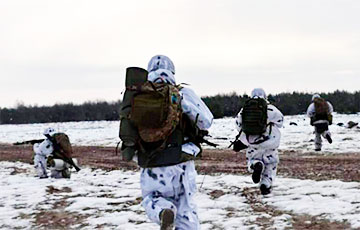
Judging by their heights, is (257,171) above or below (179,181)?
below

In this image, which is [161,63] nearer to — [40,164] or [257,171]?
[257,171]

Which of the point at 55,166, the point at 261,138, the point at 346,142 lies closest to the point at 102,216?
the point at 261,138

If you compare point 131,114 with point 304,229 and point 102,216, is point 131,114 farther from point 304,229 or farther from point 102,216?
point 102,216

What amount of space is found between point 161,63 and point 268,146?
4375 mm

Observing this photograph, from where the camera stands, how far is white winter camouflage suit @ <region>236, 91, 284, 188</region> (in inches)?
355

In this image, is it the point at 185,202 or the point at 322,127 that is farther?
the point at 322,127

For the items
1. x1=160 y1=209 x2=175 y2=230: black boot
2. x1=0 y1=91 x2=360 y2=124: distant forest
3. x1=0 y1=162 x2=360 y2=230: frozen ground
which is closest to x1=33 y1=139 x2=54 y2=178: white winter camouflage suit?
x1=0 y1=162 x2=360 y2=230: frozen ground

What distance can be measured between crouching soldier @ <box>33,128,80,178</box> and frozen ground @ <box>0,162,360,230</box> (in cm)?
53

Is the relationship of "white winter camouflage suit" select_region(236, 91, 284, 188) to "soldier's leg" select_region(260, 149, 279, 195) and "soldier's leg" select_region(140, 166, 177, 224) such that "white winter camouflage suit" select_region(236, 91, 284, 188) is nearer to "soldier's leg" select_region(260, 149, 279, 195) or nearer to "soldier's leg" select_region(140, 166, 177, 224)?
"soldier's leg" select_region(260, 149, 279, 195)

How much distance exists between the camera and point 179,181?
4.95m

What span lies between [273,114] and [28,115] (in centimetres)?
7186

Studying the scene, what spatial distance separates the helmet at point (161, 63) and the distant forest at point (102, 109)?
4400 centimetres

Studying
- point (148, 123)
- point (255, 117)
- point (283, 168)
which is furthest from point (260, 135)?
point (148, 123)

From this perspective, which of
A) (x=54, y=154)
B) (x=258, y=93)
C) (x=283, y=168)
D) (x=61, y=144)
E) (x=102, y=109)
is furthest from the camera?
(x=102, y=109)
